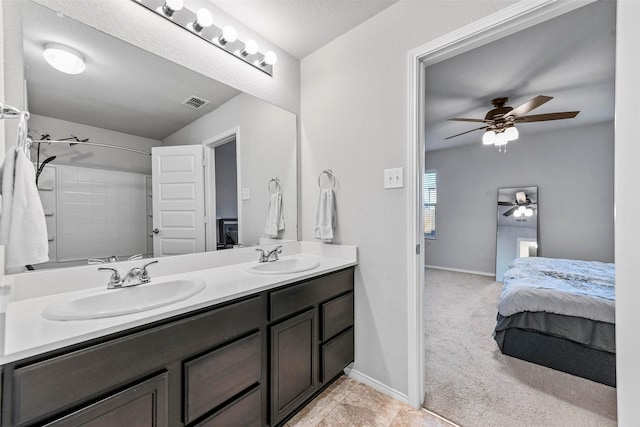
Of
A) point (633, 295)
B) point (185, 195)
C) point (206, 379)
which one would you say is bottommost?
point (206, 379)

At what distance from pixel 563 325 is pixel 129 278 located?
2.76 metres

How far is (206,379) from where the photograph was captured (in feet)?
3.36

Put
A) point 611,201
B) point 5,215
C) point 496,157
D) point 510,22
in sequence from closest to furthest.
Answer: point 5,215 → point 510,22 → point 611,201 → point 496,157

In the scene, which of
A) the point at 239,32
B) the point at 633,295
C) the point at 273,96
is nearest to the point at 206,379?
the point at 633,295

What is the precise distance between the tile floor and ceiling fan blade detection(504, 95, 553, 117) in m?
2.49

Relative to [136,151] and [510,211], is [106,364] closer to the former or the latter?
[136,151]

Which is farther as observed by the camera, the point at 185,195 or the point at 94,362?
the point at 185,195

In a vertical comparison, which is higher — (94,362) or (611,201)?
(611,201)

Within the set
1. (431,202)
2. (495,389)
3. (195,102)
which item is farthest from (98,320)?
(431,202)

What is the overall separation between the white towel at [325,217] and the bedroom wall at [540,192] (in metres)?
3.96

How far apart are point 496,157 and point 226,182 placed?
15.3 ft

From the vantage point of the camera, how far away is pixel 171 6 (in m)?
1.38

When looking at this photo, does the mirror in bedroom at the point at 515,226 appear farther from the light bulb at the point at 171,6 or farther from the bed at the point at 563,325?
the light bulb at the point at 171,6

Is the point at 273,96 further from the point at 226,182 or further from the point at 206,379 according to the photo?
the point at 206,379
